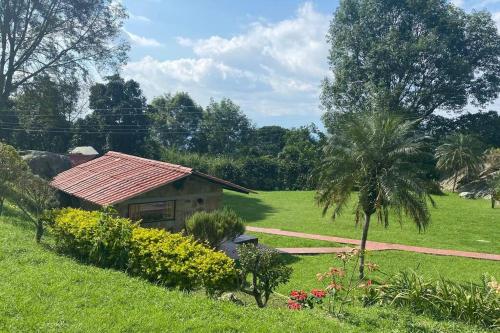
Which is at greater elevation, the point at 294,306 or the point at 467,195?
the point at 467,195

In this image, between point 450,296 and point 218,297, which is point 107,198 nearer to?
point 218,297

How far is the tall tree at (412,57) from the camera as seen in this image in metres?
44.3

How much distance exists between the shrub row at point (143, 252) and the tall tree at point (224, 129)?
170ft

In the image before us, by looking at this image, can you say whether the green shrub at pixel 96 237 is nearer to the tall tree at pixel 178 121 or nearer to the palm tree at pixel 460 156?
the palm tree at pixel 460 156

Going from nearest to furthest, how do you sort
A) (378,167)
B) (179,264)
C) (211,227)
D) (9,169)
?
(179,264), (9,169), (378,167), (211,227)

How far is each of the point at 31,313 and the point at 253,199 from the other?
1167 inches

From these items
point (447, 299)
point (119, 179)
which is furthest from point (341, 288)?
point (119, 179)

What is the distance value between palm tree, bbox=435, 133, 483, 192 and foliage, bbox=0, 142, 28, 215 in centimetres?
3401

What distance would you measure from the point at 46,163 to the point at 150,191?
33.8ft

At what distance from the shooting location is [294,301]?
9.38 meters

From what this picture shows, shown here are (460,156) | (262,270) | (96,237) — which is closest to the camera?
(262,270)

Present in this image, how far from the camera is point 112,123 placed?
162ft

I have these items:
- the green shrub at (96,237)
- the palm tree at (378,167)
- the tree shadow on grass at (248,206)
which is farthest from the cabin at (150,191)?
the tree shadow on grass at (248,206)

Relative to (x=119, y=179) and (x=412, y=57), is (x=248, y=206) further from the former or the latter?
(x=412, y=57)
